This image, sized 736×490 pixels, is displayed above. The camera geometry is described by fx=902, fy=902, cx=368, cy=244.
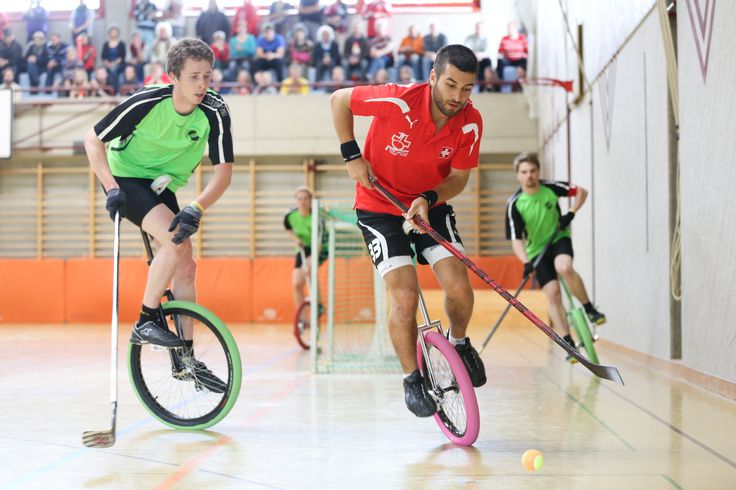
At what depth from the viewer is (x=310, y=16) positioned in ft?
55.3

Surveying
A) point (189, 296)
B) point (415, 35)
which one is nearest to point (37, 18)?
point (415, 35)

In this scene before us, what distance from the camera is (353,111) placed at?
3836mm

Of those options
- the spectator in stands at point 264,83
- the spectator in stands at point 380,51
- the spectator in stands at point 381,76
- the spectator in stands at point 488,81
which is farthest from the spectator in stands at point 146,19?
the spectator in stands at point 488,81

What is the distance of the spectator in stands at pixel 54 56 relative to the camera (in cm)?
1653

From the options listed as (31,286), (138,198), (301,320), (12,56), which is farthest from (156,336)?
(12,56)

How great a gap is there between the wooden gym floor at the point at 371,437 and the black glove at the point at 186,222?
2.85ft

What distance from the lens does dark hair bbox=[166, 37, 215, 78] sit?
392 centimetres

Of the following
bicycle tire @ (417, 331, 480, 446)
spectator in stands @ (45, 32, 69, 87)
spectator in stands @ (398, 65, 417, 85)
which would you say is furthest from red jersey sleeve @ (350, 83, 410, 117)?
spectator in stands @ (45, 32, 69, 87)

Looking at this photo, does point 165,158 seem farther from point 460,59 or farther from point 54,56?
point 54,56

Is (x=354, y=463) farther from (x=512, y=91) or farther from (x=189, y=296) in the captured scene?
(x=512, y=91)

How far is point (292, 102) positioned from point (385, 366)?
9.21 metres

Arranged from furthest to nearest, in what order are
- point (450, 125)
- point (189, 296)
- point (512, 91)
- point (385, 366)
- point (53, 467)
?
point (512, 91) → point (385, 366) → point (189, 296) → point (450, 125) → point (53, 467)

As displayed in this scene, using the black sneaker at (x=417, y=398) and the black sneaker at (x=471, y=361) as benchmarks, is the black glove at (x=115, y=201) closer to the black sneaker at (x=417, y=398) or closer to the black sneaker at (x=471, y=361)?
the black sneaker at (x=417, y=398)

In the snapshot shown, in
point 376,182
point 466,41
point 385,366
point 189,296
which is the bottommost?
point 385,366
